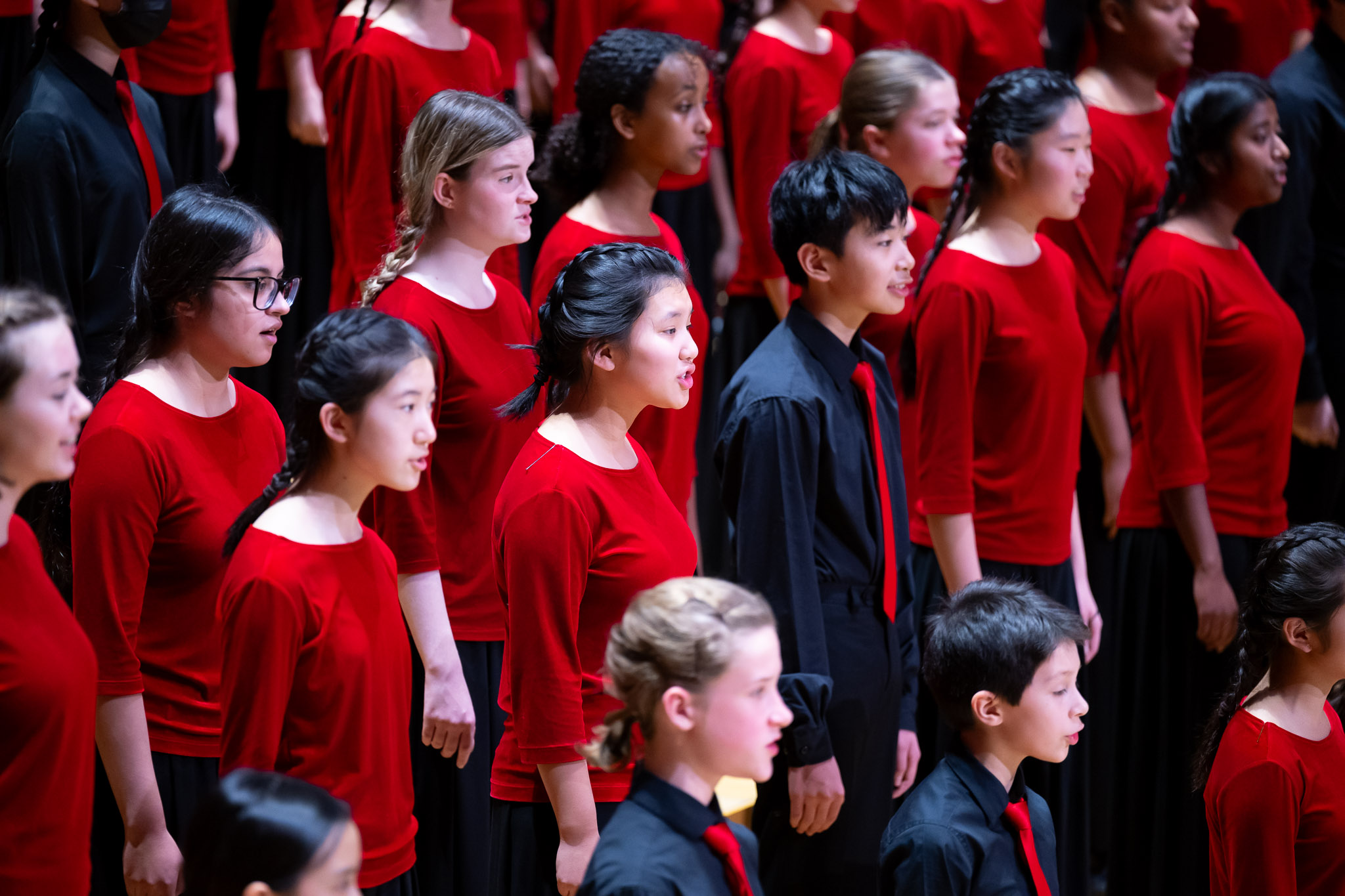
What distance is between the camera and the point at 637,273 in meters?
2.16

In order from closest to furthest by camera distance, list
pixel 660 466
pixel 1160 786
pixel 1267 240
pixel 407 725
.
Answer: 1. pixel 407 725
2. pixel 660 466
3. pixel 1160 786
4. pixel 1267 240

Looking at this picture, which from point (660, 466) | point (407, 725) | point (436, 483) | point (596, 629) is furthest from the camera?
point (660, 466)

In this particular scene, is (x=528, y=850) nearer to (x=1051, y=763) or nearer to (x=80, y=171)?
(x=1051, y=763)

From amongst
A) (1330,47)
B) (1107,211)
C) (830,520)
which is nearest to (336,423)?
(830,520)

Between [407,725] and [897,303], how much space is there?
113cm

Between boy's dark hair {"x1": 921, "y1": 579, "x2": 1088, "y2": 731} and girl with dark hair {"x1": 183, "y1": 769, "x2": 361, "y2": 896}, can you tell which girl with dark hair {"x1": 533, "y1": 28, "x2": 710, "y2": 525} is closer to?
boy's dark hair {"x1": 921, "y1": 579, "x2": 1088, "y2": 731}

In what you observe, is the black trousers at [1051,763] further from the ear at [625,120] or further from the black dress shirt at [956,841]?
the ear at [625,120]

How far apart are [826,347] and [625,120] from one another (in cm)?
82

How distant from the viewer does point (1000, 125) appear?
3.00 m

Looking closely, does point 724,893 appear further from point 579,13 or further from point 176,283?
point 579,13

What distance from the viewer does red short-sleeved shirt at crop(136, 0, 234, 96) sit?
326 cm

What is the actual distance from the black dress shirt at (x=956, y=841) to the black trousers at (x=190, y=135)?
209cm

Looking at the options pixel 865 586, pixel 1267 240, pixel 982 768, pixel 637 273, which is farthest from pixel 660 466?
pixel 1267 240

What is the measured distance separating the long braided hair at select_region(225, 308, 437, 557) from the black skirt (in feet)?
6.59
